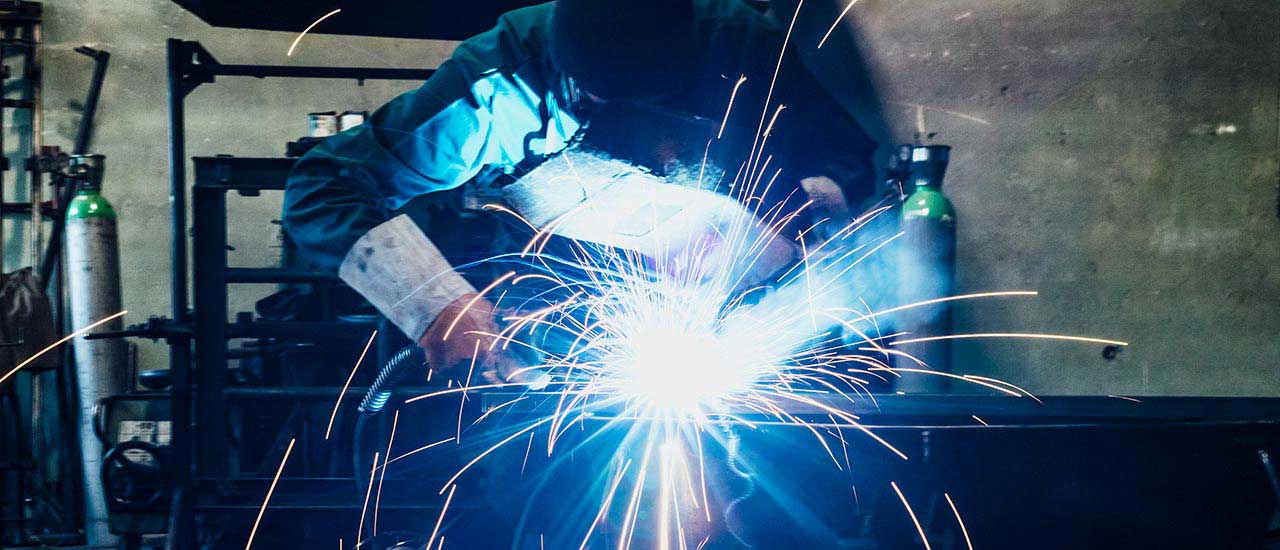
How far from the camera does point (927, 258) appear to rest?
2566mm

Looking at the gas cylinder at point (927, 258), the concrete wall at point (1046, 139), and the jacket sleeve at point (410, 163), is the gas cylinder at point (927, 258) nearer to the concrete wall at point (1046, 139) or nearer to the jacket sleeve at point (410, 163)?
the concrete wall at point (1046, 139)

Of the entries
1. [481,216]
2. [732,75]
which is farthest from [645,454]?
[481,216]

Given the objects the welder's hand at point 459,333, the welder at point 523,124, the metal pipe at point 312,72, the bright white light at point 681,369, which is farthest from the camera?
the metal pipe at point 312,72

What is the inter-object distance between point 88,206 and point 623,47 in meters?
2.16

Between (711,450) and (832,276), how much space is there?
4.64 feet

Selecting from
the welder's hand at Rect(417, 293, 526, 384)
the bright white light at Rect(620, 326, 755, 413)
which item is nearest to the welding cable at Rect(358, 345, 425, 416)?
the welder's hand at Rect(417, 293, 526, 384)

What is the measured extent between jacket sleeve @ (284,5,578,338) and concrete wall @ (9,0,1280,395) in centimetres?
106

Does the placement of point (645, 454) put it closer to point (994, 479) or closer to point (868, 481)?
point (868, 481)

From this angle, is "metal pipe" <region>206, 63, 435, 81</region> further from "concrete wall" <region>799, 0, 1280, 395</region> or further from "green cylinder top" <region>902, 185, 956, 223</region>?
"green cylinder top" <region>902, 185, 956, 223</region>

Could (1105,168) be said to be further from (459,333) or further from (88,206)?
(88,206)

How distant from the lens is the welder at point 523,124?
66.4 inches

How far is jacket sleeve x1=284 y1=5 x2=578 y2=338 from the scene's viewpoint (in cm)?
170

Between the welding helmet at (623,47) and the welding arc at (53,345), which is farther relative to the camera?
the welding arc at (53,345)

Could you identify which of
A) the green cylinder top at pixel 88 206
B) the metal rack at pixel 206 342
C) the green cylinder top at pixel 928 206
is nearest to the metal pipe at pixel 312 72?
the metal rack at pixel 206 342
